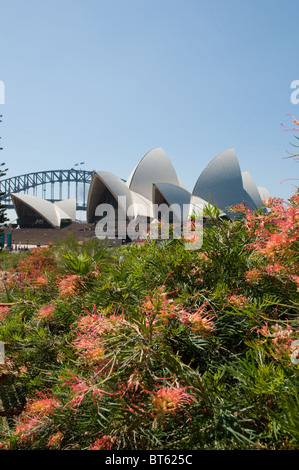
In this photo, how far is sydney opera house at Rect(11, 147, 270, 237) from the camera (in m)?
32.3

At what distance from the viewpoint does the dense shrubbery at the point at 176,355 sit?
70 cm

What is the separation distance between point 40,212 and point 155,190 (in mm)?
15064

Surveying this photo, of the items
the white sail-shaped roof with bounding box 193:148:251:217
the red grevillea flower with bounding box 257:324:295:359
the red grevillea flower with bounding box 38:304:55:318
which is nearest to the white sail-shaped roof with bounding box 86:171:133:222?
the white sail-shaped roof with bounding box 193:148:251:217

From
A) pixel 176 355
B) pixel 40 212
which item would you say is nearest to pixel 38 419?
pixel 176 355

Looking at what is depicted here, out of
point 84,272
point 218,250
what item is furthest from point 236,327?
point 84,272

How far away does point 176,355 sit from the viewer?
819 millimetres

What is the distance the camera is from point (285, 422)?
63 cm

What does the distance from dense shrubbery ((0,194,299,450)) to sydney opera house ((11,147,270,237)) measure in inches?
1125

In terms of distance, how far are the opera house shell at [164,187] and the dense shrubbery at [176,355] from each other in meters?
29.3

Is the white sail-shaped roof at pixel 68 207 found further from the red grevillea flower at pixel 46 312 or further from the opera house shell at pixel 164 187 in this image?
the red grevillea flower at pixel 46 312

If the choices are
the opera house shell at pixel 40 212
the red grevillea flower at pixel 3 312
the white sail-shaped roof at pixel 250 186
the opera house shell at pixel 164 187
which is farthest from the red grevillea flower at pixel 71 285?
the opera house shell at pixel 40 212

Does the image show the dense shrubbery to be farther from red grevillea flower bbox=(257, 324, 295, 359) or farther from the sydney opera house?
the sydney opera house

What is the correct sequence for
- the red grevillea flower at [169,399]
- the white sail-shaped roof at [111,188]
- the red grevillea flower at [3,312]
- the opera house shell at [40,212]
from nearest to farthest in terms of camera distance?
the red grevillea flower at [169,399]
the red grevillea flower at [3,312]
the white sail-shaped roof at [111,188]
the opera house shell at [40,212]
